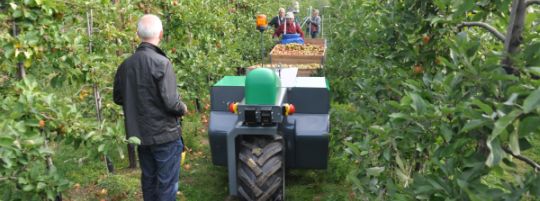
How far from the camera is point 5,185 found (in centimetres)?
254

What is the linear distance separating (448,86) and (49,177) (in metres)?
2.27

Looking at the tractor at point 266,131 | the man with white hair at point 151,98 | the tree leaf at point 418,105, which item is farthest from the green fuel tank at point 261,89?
the tree leaf at point 418,105

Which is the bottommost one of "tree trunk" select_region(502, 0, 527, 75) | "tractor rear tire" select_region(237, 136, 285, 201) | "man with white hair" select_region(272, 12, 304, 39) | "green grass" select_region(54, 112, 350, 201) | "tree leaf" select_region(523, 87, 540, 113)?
"green grass" select_region(54, 112, 350, 201)

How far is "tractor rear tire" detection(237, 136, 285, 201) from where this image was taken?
3.85 meters

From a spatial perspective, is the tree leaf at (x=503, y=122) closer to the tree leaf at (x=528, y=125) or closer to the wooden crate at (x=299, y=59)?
the tree leaf at (x=528, y=125)

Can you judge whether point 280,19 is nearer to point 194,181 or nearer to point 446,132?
point 194,181

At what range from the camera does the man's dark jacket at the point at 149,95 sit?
3.60 m

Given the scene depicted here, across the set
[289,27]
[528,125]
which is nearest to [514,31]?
[528,125]

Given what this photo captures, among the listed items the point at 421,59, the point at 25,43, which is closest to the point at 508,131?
the point at 421,59

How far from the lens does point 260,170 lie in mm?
3844

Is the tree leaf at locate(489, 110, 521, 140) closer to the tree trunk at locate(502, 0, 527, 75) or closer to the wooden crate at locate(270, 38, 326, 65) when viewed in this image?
the tree trunk at locate(502, 0, 527, 75)

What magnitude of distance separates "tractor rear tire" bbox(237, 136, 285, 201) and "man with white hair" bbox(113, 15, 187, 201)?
0.61 metres

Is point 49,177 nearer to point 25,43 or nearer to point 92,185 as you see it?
point 25,43

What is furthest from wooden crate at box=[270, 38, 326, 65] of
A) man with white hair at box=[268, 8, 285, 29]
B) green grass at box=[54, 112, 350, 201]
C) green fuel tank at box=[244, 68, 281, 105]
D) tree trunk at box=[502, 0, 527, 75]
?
tree trunk at box=[502, 0, 527, 75]
